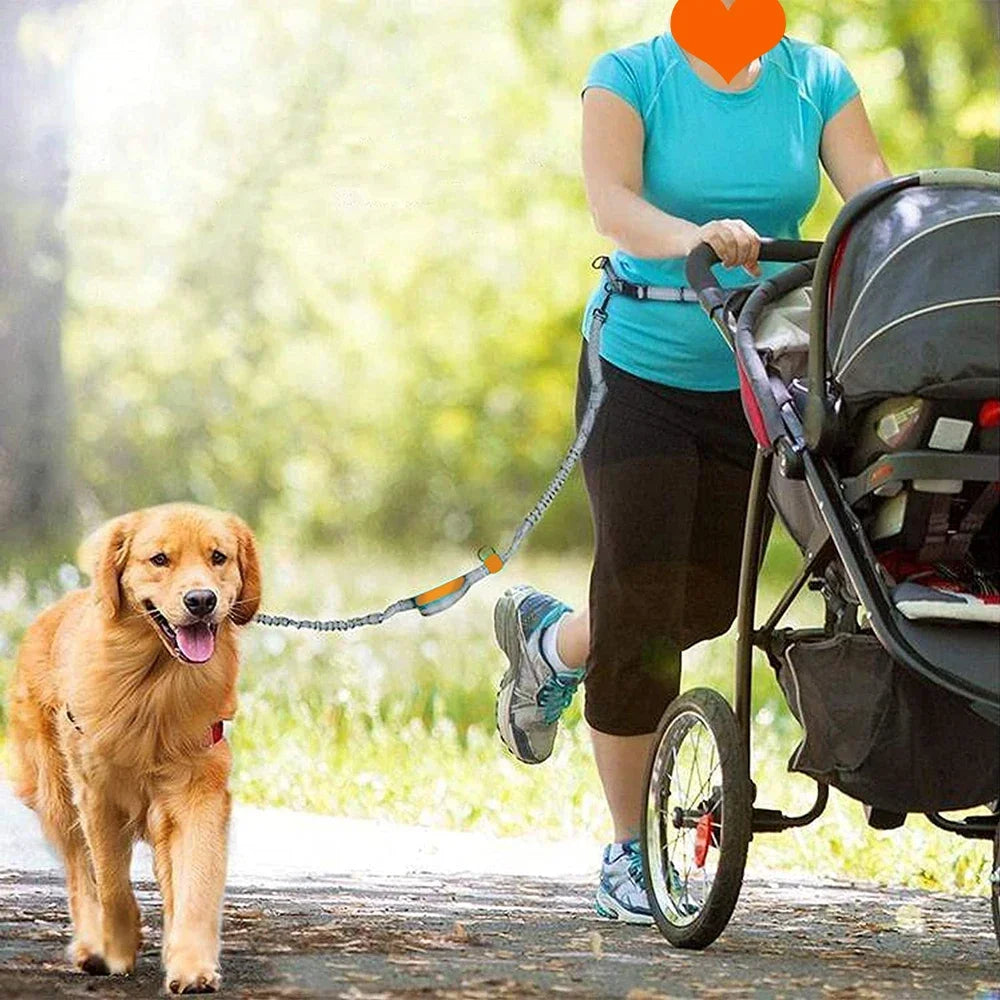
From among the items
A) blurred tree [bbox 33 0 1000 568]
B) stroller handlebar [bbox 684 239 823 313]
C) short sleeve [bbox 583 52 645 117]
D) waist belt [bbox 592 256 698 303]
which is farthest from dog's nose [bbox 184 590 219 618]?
blurred tree [bbox 33 0 1000 568]

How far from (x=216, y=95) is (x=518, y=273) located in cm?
277

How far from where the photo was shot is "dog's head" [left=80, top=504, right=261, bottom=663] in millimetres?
4270

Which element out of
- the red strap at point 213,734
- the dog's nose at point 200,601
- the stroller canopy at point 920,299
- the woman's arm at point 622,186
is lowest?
the red strap at point 213,734

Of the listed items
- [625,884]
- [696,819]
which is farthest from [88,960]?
[625,884]

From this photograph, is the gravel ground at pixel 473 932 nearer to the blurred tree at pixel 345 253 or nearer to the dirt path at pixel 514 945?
the dirt path at pixel 514 945

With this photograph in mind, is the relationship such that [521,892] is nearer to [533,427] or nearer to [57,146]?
[57,146]

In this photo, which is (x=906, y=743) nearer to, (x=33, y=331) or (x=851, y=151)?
(x=851, y=151)

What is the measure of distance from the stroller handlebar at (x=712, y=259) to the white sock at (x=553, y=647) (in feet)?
3.54

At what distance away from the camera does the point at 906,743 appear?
13.0 feet

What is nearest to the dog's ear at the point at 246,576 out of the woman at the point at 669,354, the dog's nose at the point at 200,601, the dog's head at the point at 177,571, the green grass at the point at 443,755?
the dog's head at the point at 177,571

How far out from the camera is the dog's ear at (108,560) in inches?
170

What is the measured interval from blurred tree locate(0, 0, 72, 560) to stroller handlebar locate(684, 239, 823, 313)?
8.85 m

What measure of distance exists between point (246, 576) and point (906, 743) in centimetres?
119

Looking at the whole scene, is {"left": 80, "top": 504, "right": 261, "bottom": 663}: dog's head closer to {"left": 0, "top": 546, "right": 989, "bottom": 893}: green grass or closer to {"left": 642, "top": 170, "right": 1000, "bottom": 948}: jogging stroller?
{"left": 642, "top": 170, "right": 1000, "bottom": 948}: jogging stroller
